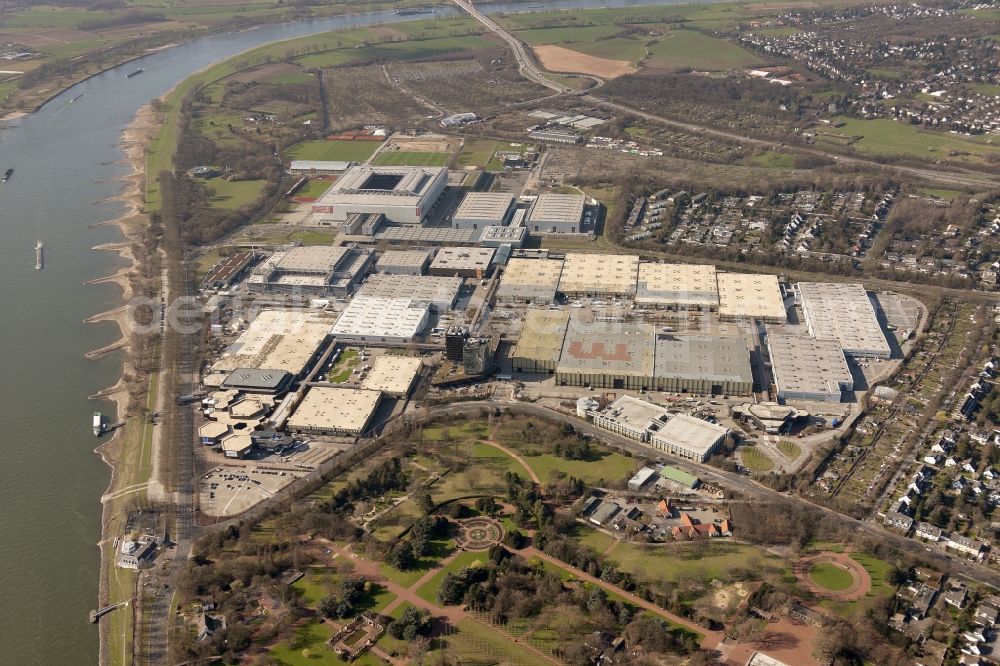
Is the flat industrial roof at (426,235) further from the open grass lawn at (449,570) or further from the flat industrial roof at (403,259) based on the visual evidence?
the open grass lawn at (449,570)

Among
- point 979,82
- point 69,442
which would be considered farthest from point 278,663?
point 979,82

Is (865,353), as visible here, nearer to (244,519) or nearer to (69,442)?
(244,519)

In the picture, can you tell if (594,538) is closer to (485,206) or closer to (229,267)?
(229,267)

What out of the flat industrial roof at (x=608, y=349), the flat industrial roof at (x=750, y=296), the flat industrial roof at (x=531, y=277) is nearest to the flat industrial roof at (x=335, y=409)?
the flat industrial roof at (x=608, y=349)

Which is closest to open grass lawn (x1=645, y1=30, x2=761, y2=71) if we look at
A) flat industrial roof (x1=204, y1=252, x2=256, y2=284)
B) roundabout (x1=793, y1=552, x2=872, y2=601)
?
flat industrial roof (x1=204, y1=252, x2=256, y2=284)

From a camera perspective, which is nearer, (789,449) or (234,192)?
(789,449)

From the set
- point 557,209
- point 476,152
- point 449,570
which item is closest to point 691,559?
point 449,570
